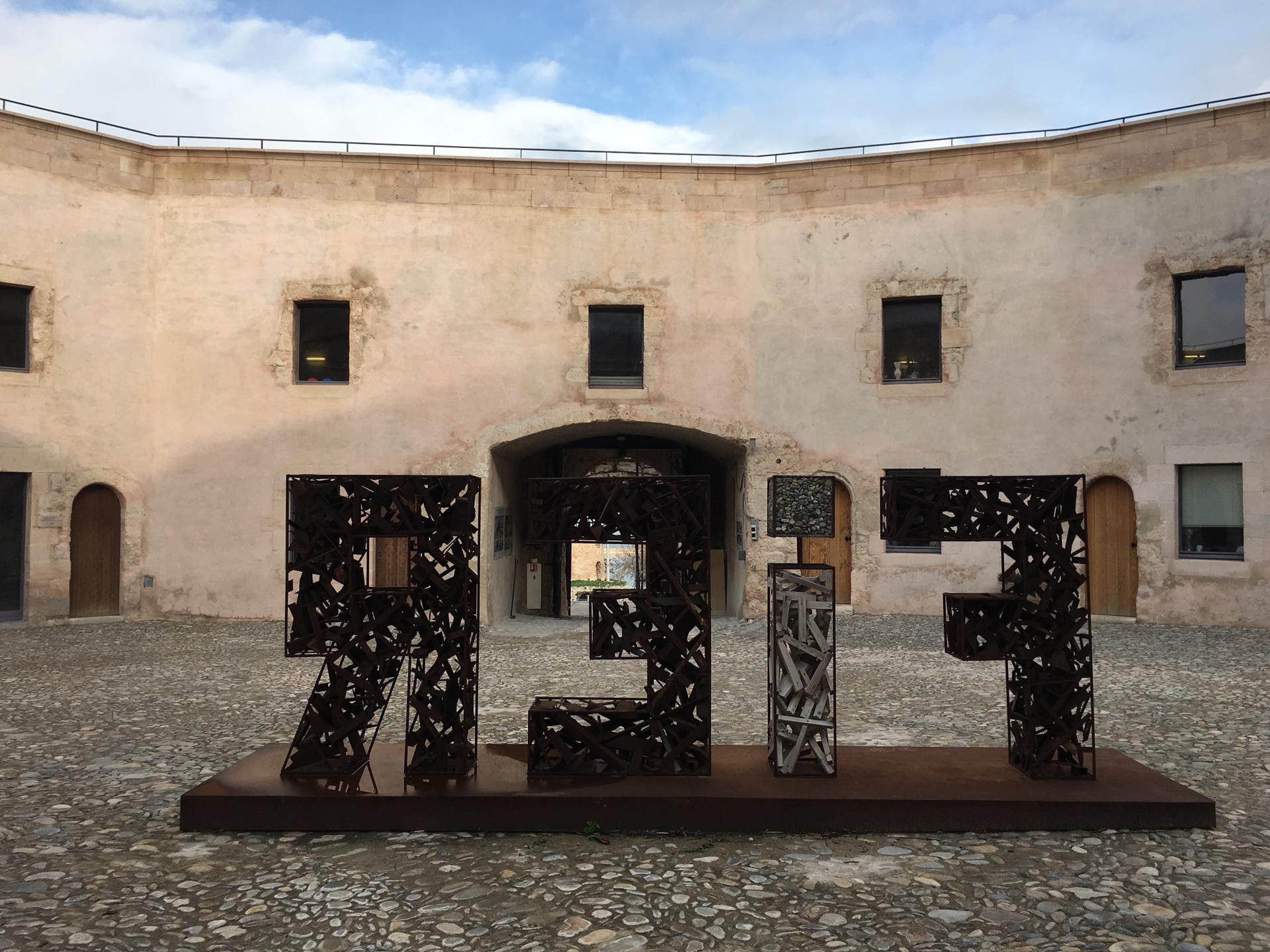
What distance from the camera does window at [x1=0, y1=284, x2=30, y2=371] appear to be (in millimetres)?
13055

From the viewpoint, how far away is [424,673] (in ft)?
17.2

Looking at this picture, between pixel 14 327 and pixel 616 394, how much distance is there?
811 centimetres

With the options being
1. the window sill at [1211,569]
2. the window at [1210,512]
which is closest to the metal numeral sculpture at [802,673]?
the window sill at [1211,569]

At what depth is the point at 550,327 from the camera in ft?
45.8

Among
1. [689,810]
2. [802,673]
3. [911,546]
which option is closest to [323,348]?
[911,546]

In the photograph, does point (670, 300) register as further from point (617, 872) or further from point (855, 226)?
point (617, 872)

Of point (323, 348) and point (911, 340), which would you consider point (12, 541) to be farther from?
point (911, 340)

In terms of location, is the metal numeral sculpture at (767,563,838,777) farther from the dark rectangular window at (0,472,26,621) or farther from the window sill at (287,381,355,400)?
the dark rectangular window at (0,472,26,621)

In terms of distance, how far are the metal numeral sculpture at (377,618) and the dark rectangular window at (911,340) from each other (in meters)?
10.1

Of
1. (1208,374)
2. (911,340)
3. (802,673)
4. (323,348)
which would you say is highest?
(911,340)

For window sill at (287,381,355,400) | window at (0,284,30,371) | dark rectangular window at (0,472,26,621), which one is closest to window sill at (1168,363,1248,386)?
window sill at (287,381,355,400)

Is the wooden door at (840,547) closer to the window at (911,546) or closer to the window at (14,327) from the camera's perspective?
the window at (911,546)

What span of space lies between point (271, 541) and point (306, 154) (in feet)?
18.1

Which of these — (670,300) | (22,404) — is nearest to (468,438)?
(670,300)
